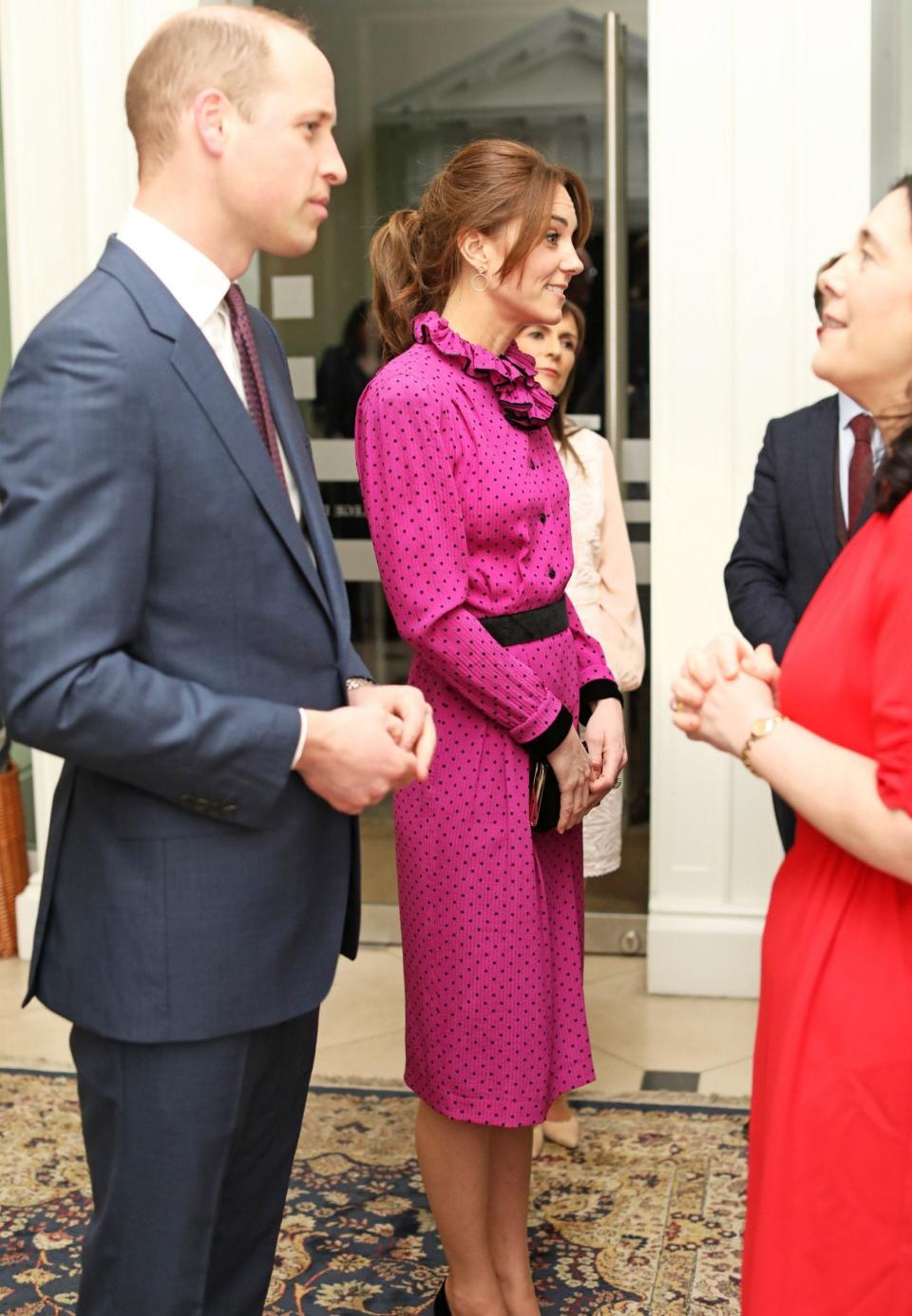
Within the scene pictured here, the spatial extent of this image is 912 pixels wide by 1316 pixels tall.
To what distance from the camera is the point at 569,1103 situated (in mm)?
3688

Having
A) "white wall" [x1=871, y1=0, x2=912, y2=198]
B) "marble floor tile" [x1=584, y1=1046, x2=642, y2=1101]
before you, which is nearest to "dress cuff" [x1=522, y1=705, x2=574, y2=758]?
"marble floor tile" [x1=584, y1=1046, x2=642, y2=1101]

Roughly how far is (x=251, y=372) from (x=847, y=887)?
91 centimetres

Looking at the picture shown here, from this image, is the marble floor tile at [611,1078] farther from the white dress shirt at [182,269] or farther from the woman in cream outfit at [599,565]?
the white dress shirt at [182,269]

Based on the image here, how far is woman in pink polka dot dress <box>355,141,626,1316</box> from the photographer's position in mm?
2391

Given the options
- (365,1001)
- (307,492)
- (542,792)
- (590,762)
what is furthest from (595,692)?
(365,1001)

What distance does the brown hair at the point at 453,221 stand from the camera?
8.24 ft

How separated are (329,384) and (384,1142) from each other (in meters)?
2.35

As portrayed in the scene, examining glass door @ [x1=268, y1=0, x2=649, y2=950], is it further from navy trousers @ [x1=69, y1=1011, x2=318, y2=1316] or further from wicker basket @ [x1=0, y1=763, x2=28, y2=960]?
navy trousers @ [x1=69, y1=1011, x2=318, y2=1316]

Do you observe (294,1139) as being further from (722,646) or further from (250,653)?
(722,646)

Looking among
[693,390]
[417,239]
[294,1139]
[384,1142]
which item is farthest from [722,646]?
[693,390]

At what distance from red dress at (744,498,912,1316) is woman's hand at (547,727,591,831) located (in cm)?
75

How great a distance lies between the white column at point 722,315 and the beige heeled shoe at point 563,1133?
99 cm

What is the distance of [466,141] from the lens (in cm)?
469

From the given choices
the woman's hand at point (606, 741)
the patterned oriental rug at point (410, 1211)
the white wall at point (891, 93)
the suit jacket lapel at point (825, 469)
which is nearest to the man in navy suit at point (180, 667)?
the woman's hand at point (606, 741)
